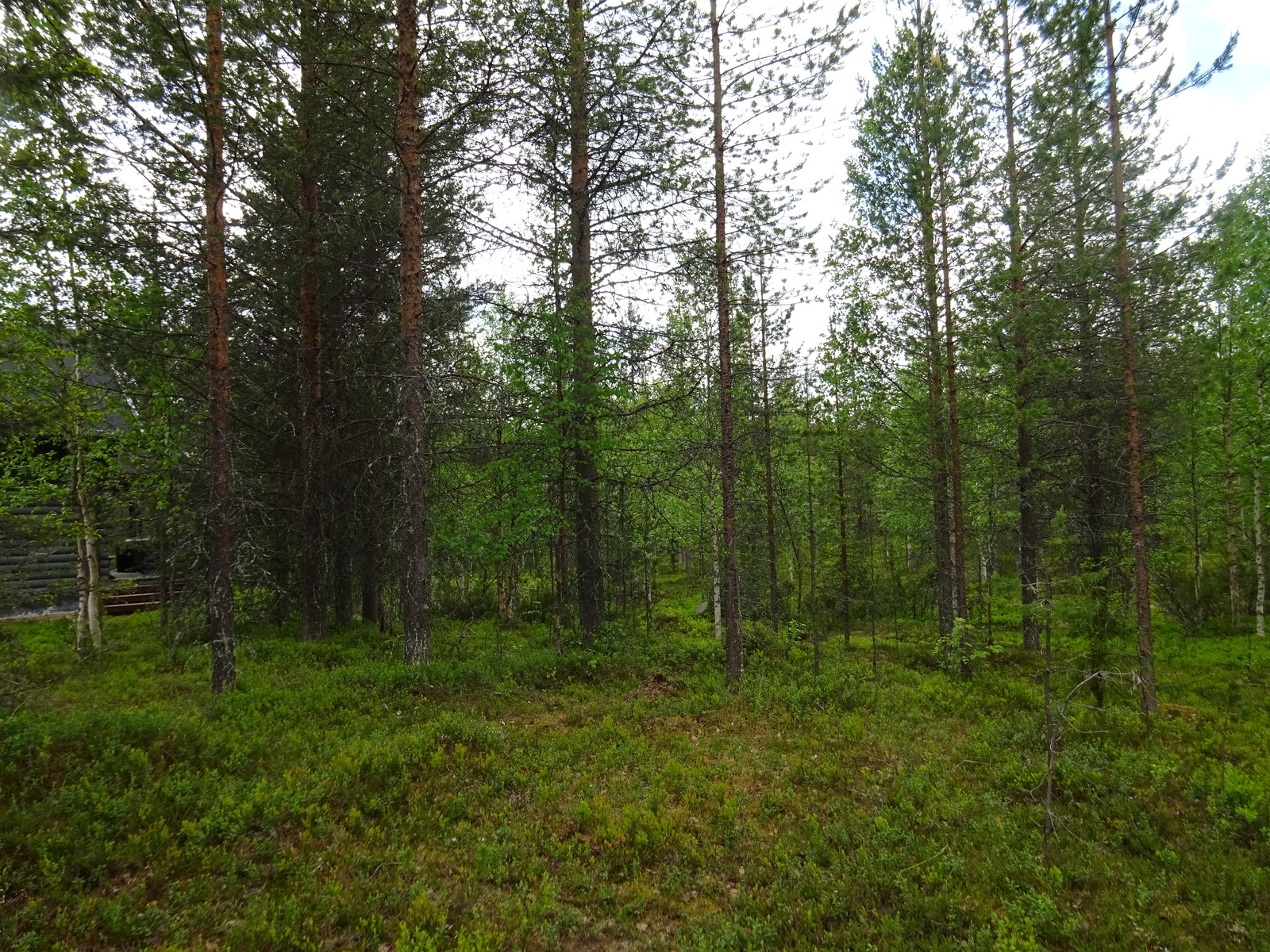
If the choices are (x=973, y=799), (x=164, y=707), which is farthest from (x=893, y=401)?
(x=164, y=707)

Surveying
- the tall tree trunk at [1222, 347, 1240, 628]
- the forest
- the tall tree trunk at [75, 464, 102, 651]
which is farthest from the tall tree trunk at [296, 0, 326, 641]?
the tall tree trunk at [1222, 347, 1240, 628]

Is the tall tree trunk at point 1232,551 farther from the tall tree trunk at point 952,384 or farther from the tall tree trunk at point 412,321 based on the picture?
the tall tree trunk at point 412,321

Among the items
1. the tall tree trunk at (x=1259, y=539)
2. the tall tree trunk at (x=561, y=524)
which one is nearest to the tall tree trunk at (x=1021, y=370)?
the tall tree trunk at (x=1259, y=539)

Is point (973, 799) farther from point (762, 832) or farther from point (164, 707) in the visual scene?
point (164, 707)

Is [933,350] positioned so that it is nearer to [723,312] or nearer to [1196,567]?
[723,312]

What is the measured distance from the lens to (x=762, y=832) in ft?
22.5

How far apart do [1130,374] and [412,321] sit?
12632 millimetres

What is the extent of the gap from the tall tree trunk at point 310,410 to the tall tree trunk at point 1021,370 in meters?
14.4

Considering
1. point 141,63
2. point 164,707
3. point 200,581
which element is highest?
point 141,63

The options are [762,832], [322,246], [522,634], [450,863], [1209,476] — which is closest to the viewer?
[450,863]

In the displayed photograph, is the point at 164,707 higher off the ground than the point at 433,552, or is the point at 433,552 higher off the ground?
the point at 433,552

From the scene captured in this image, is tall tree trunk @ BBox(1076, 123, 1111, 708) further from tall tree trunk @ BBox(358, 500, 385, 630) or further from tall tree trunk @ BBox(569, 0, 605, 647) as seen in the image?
tall tree trunk @ BBox(358, 500, 385, 630)

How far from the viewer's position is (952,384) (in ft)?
44.5

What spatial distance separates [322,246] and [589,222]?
609cm
